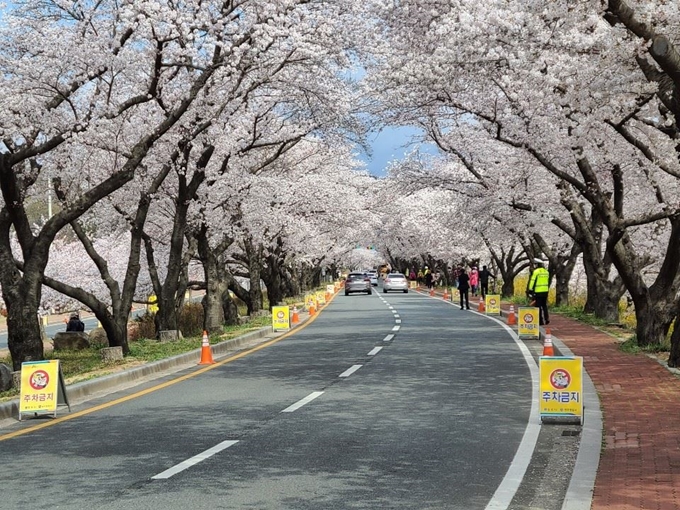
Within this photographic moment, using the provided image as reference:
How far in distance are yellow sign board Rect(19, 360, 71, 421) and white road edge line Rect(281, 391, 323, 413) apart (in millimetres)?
2828

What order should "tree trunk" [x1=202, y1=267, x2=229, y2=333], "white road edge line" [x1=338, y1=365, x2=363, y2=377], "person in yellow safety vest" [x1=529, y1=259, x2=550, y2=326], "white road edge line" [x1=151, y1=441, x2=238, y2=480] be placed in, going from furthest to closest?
1. "tree trunk" [x1=202, y1=267, x2=229, y2=333]
2. "person in yellow safety vest" [x1=529, y1=259, x2=550, y2=326]
3. "white road edge line" [x1=338, y1=365, x2=363, y2=377]
4. "white road edge line" [x1=151, y1=441, x2=238, y2=480]

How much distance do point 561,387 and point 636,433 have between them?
1.07 meters

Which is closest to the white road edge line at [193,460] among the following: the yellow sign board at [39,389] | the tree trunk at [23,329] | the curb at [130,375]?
the yellow sign board at [39,389]

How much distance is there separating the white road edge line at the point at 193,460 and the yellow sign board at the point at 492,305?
84.3 ft

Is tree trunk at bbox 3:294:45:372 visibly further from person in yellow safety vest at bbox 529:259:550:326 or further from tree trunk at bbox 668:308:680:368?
person in yellow safety vest at bbox 529:259:550:326

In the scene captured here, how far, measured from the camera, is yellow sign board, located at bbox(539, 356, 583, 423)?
31.6 feet

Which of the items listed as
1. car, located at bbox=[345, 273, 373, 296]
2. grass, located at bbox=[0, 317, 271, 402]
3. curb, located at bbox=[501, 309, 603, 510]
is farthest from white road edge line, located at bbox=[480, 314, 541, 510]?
car, located at bbox=[345, 273, 373, 296]

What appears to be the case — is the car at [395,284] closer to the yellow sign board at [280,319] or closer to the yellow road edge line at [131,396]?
the yellow sign board at [280,319]

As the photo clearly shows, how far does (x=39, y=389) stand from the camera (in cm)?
1102

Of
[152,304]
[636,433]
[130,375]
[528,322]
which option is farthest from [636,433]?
[152,304]

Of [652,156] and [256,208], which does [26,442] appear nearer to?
[652,156]

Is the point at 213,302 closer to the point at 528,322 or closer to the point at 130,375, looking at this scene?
the point at 528,322

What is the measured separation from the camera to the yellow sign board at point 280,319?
26.5 meters

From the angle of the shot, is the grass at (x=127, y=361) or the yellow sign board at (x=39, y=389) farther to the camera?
the grass at (x=127, y=361)
